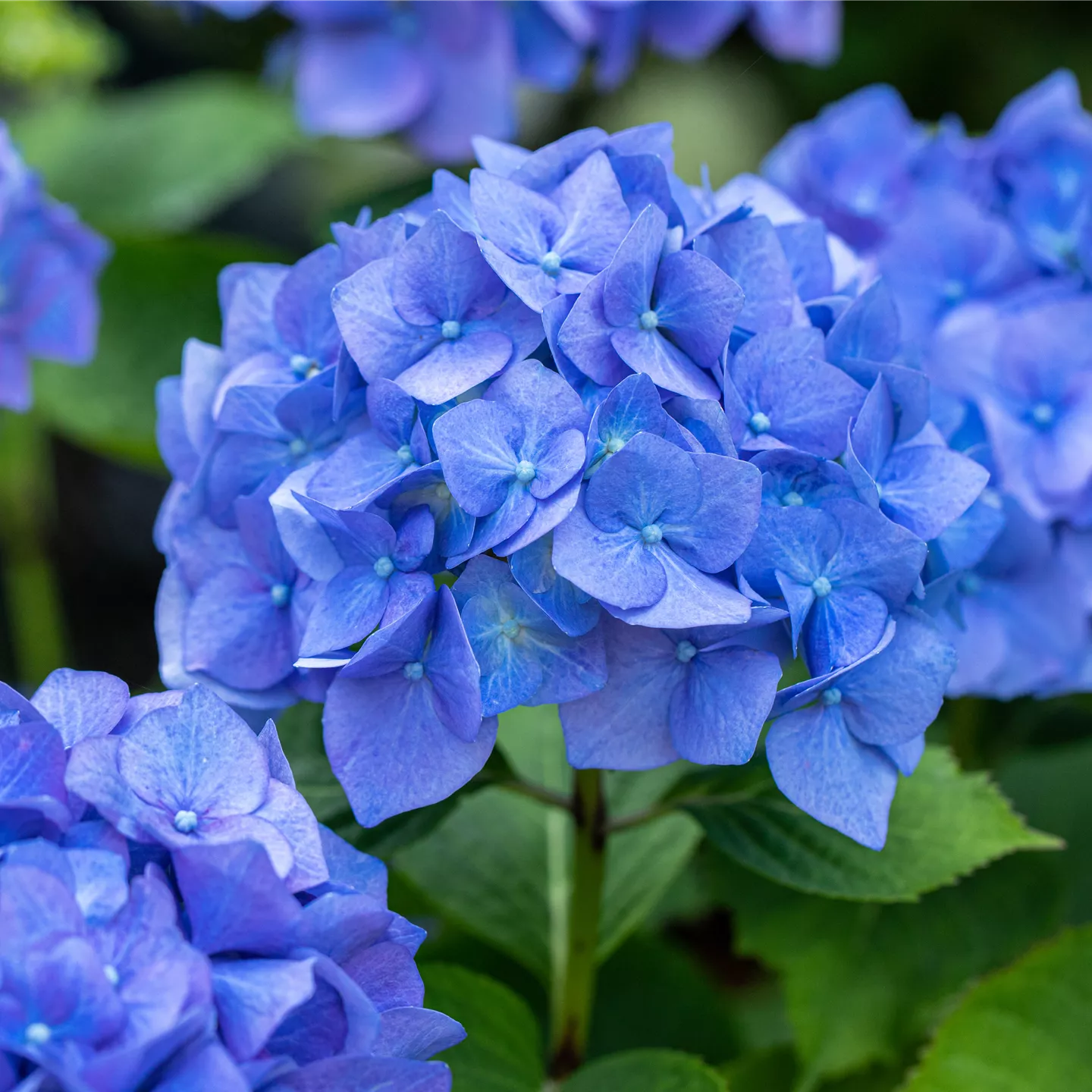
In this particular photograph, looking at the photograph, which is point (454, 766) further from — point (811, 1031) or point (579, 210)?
point (811, 1031)

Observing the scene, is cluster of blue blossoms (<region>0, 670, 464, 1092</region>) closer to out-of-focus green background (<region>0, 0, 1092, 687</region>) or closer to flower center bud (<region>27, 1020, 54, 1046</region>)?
flower center bud (<region>27, 1020, 54, 1046</region>)

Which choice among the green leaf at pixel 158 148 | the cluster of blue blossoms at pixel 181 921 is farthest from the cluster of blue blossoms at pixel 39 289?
the cluster of blue blossoms at pixel 181 921

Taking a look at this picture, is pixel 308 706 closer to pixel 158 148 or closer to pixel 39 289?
pixel 39 289

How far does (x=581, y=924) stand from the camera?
671 mm

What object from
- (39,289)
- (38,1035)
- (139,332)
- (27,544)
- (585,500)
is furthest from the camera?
(27,544)

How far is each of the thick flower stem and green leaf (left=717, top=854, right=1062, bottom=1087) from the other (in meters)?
0.12

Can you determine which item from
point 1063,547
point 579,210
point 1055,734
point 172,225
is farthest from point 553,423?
point 172,225

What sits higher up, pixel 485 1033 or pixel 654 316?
pixel 654 316

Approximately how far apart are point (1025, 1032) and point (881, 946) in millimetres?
108

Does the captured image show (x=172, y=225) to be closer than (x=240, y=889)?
No

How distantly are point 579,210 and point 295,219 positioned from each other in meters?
1.28

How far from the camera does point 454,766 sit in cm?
51

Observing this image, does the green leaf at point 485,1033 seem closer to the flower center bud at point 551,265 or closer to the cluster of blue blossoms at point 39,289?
the flower center bud at point 551,265

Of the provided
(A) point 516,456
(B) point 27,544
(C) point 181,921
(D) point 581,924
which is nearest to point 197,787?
(C) point 181,921
